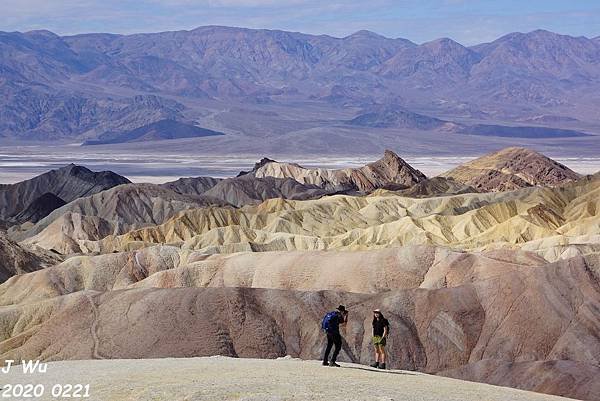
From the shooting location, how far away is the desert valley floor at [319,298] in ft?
144

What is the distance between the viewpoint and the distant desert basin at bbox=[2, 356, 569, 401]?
2502 centimetres

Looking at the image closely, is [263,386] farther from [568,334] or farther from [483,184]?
[483,184]

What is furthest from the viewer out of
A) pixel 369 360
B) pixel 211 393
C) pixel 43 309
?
pixel 43 309

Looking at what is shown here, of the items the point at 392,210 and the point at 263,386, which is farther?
the point at 392,210

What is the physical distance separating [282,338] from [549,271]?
53.3 feet

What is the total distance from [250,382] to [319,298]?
30.7 meters

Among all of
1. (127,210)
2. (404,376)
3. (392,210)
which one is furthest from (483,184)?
(404,376)

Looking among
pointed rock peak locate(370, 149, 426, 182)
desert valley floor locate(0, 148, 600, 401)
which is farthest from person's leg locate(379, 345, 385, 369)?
pointed rock peak locate(370, 149, 426, 182)

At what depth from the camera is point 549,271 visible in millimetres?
58406

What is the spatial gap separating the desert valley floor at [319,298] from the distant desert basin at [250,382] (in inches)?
5.6

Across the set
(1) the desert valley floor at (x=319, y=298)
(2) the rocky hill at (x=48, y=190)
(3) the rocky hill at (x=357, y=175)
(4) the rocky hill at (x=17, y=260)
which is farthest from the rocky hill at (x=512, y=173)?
(4) the rocky hill at (x=17, y=260)

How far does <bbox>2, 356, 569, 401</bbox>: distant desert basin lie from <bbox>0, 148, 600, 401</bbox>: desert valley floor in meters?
0.14

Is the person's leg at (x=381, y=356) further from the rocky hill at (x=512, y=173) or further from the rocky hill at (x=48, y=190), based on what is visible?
the rocky hill at (x=512, y=173)

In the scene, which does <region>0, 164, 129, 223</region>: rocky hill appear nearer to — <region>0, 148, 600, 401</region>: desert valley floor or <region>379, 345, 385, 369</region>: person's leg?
<region>0, 148, 600, 401</region>: desert valley floor
